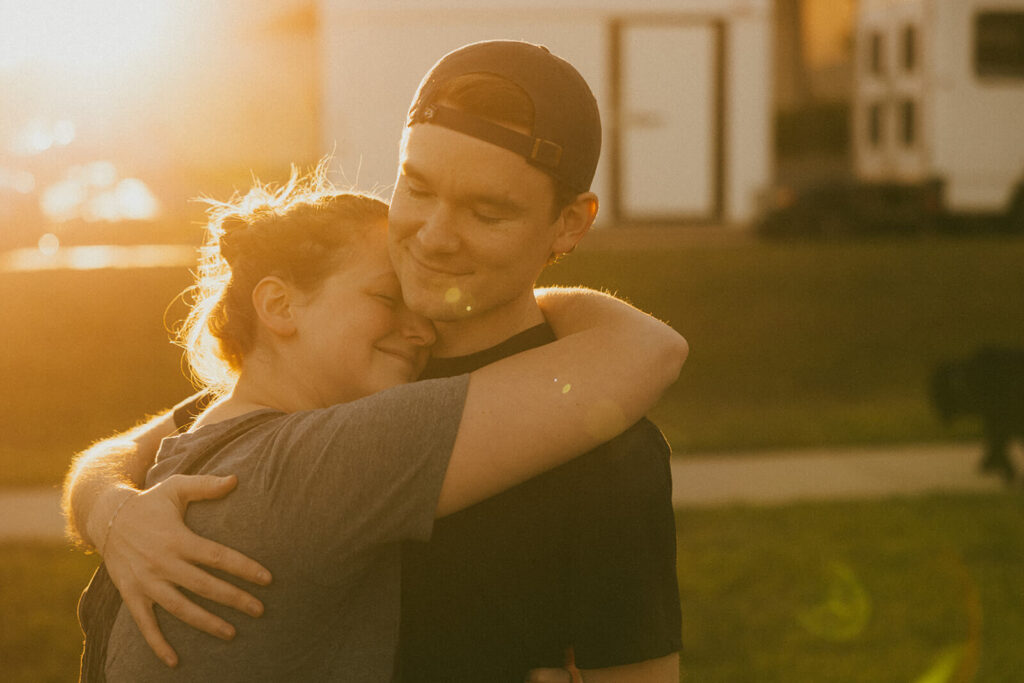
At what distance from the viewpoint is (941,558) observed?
20.5ft

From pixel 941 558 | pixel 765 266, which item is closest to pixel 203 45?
pixel 765 266

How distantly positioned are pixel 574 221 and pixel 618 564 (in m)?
0.56

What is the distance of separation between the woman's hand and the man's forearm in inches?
7.2

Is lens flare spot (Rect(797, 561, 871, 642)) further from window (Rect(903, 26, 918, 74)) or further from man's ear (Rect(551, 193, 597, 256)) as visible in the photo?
window (Rect(903, 26, 918, 74))

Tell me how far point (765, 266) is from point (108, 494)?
30.3 feet

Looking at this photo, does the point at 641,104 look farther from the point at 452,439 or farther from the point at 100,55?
the point at 452,439

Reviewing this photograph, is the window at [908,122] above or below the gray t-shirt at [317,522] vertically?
below

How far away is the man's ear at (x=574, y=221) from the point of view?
1.96 metres

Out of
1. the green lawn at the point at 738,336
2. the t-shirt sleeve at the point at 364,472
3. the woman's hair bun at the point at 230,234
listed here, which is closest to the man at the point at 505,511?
the t-shirt sleeve at the point at 364,472

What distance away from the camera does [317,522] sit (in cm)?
171

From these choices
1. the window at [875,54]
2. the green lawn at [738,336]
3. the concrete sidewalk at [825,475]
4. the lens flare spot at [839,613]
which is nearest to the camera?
the lens flare spot at [839,613]

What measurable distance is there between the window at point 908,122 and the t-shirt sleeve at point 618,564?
47.9 feet

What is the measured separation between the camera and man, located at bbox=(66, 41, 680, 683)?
→ 5.92 feet

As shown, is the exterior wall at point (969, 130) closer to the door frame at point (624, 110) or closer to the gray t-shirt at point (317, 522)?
the door frame at point (624, 110)
